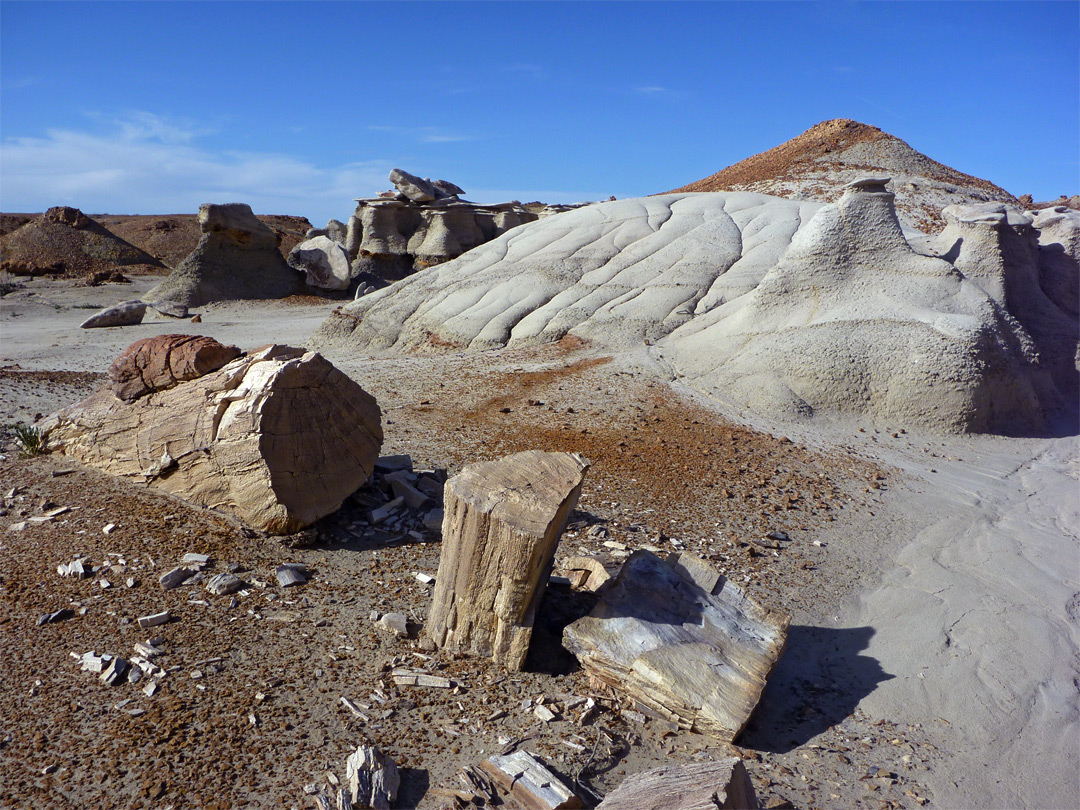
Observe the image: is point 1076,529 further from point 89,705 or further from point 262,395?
point 89,705

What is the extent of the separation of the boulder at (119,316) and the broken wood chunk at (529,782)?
14533 mm

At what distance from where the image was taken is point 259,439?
420 centimetres

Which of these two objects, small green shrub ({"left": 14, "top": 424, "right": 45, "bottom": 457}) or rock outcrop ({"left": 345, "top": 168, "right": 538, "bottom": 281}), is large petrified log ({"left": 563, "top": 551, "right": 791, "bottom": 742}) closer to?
small green shrub ({"left": 14, "top": 424, "right": 45, "bottom": 457})

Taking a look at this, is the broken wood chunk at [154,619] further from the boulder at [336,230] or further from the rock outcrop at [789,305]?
the boulder at [336,230]

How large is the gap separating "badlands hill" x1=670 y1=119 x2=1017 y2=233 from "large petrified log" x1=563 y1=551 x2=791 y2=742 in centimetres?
1704

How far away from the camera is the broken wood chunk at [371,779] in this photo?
96.0 inches

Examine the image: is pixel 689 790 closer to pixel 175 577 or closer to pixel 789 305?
pixel 175 577

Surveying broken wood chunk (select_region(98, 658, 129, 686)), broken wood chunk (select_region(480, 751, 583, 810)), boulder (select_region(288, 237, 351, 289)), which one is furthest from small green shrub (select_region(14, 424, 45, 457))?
boulder (select_region(288, 237, 351, 289))

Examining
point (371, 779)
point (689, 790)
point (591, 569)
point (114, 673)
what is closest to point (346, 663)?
point (371, 779)

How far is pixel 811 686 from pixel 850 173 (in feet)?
71.9

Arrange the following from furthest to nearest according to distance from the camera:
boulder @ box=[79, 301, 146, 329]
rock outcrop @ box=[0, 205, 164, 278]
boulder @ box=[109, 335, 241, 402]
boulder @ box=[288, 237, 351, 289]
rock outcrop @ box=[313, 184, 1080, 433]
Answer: rock outcrop @ box=[0, 205, 164, 278] < boulder @ box=[288, 237, 351, 289] < boulder @ box=[79, 301, 146, 329] < rock outcrop @ box=[313, 184, 1080, 433] < boulder @ box=[109, 335, 241, 402]

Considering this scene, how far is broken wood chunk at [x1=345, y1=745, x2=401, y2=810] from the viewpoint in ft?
8.00

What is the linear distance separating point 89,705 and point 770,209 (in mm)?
12856

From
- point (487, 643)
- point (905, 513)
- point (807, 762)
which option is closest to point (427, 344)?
point (905, 513)
